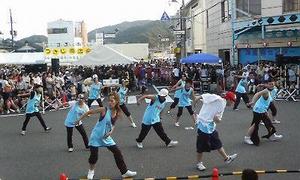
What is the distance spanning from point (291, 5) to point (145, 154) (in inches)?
764

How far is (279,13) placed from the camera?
26.7 metres

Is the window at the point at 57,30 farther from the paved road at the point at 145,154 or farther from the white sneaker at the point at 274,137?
the white sneaker at the point at 274,137

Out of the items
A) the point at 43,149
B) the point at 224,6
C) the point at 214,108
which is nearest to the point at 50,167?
the point at 43,149

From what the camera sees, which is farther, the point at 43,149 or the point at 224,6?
→ the point at 224,6

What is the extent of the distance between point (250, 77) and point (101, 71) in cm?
1191

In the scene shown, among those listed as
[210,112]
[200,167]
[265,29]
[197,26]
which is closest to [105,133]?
[200,167]

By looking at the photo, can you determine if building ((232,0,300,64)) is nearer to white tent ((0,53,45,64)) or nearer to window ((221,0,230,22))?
window ((221,0,230,22))

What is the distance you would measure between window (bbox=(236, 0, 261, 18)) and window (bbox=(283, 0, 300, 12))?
2.57 metres

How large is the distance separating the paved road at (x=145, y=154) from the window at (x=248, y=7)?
604 inches

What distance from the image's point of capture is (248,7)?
1164 inches

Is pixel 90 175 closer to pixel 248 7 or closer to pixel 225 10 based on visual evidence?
pixel 248 7

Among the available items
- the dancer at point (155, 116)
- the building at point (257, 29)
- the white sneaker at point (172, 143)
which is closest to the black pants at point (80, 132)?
the dancer at point (155, 116)

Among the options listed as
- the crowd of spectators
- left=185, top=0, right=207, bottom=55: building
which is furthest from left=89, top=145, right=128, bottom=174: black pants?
left=185, top=0, right=207, bottom=55: building

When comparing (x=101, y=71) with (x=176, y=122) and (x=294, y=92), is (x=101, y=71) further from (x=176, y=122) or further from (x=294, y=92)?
(x=176, y=122)
